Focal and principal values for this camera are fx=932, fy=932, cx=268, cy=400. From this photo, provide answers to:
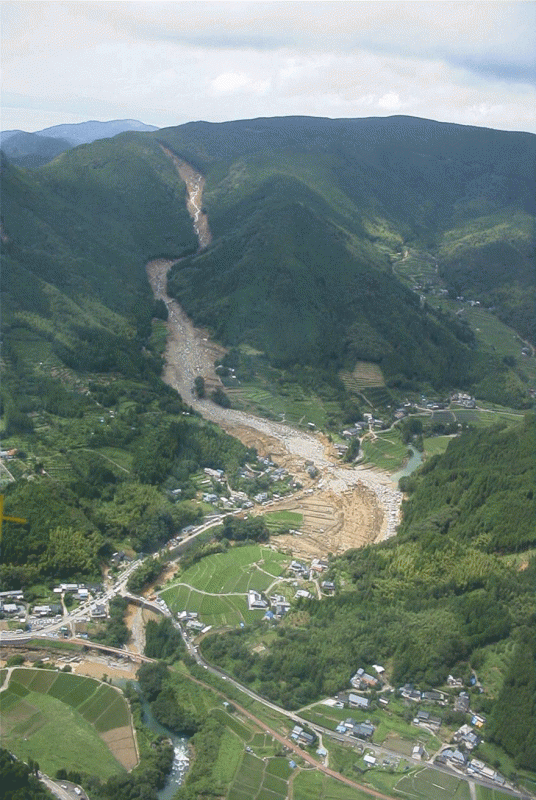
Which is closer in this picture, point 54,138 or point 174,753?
point 174,753

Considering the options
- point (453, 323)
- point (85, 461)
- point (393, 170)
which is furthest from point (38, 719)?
point (393, 170)

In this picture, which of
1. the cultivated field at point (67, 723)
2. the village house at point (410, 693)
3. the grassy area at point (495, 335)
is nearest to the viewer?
the cultivated field at point (67, 723)

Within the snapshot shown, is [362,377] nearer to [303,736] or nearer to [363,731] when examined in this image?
[363,731]

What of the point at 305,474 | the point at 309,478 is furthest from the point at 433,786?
the point at 305,474

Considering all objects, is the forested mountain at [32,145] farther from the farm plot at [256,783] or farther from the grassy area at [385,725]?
the farm plot at [256,783]

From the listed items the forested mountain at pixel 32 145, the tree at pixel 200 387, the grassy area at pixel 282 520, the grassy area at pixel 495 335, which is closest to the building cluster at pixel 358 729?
the grassy area at pixel 282 520

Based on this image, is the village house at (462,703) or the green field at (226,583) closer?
the village house at (462,703)

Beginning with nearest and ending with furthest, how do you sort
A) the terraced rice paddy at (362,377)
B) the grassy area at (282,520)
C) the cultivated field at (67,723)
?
the cultivated field at (67,723), the grassy area at (282,520), the terraced rice paddy at (362,377)

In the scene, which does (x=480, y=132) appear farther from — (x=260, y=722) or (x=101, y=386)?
(x=260, y=722)
